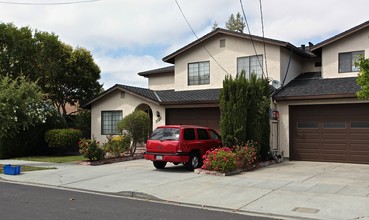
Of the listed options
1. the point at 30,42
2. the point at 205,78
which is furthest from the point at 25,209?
the point at 30,42

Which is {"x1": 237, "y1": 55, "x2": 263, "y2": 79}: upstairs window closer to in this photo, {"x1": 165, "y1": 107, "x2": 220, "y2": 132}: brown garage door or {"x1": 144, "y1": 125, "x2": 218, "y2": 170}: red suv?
{"x1": 165, "y1": 107, "x2": 220, "y2": 132}: brown garage door

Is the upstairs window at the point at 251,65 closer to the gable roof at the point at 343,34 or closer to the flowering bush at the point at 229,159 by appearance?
the gable roof at the point at 343,34

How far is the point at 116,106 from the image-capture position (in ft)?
74.9

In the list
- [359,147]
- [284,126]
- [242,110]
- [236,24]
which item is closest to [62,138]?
[242,110]


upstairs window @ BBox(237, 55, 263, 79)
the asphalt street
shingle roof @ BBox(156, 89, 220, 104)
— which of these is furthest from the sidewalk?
upstairs window @ BBox(237, 55, 263, 79)

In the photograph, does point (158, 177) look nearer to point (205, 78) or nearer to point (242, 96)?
point (242, 96)

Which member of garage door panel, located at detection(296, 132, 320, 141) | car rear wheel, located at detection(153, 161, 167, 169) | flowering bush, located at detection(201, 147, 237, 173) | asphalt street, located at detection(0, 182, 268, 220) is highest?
garage door panel, located at detection(296, 132, 320, 141)

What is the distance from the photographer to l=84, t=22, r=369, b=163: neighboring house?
58.0 feet

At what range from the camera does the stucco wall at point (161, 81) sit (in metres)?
25.2

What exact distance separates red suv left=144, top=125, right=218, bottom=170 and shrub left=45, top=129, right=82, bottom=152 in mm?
7781

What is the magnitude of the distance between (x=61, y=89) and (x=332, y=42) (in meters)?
20.2

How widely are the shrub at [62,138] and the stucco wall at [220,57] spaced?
21.2 ft

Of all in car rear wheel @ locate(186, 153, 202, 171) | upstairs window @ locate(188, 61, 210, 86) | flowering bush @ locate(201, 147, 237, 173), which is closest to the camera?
flowering bush @ locate(201, 147, 237, 173)

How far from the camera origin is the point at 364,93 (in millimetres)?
10711
